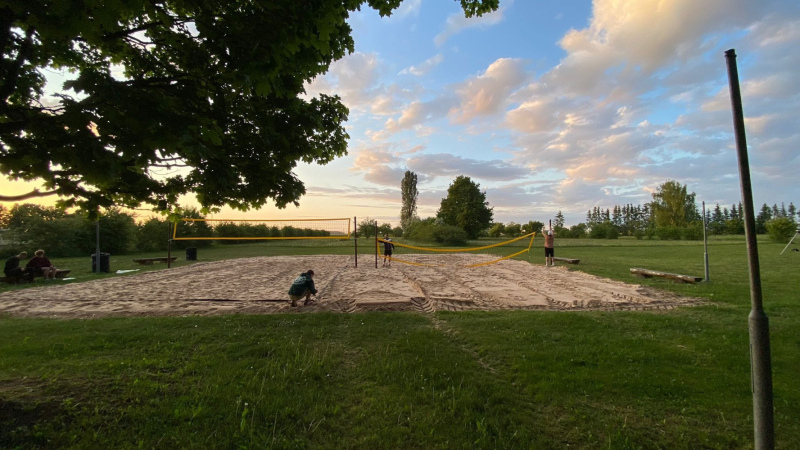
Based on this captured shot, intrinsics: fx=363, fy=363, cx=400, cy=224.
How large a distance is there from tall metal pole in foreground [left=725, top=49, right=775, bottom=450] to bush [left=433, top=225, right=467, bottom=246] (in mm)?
37861

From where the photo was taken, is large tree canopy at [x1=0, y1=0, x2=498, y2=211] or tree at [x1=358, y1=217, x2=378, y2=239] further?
tree at [x1=358, y1=217, x2=378, y2=239]

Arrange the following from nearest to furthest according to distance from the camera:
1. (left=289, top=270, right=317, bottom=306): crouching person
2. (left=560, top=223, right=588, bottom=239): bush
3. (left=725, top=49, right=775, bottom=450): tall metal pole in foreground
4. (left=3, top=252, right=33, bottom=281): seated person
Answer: (left=725, top=49, right=775, bottom=450): tall metal pole in foreground
(left=289, top=270, right=317, bottom=306): crouching person
(left=3, top=252, right=33, bottom=281): seated person
(left=560, top=223, right=588, bottom=239): bush

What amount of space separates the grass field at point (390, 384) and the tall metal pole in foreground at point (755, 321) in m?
0.96

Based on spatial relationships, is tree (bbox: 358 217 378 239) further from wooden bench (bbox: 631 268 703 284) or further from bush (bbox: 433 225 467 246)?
wooden bench (bbox: 631 268 703 284)

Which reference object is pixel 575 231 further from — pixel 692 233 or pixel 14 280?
pixel 14 280

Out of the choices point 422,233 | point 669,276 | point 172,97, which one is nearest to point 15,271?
point 172,97

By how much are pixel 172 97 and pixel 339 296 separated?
6658 millimetres

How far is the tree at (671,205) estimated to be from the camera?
61406mm

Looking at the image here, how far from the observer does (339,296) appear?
30.7 ft

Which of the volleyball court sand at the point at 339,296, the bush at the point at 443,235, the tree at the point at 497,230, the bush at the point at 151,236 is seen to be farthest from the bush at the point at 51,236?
the tree at the point at 497,230

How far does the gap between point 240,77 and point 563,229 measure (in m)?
64.5

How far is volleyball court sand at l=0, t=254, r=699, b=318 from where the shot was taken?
316 inches

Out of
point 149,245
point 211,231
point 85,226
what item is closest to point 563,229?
point 211,231

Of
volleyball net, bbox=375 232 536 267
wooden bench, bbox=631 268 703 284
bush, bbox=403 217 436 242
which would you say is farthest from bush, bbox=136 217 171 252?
wooden bench, bbox=631 268 703 284
